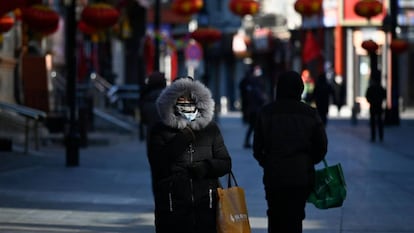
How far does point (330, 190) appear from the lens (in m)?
9.15

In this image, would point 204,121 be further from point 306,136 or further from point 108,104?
point 108,104

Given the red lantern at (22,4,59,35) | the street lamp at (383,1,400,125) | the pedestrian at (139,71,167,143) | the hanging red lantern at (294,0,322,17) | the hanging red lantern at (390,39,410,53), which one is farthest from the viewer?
the street lamp at (383,1,400,125)

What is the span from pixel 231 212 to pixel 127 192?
29.1 ft

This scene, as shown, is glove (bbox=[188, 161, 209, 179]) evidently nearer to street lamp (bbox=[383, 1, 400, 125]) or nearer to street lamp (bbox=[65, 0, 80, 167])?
street lamp (bbox=[65, 0, 80, 167])

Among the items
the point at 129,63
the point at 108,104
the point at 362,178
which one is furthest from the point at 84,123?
the point at 129,63

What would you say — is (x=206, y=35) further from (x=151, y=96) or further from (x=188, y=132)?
(x=188, y=132)

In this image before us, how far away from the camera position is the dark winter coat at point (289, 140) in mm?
9000

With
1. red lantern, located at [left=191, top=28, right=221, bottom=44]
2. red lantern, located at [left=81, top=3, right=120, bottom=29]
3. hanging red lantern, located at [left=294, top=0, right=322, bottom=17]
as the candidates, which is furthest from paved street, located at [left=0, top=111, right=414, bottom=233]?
red lantern, located at [left=191, top=28, right=221, bottom=44]

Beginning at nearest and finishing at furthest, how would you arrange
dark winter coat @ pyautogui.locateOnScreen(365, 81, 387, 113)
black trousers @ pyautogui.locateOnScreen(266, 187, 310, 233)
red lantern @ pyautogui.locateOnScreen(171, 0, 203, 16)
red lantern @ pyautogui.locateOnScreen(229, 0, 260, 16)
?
black trousers @ pyautogui.locateOnScreen(266, 187, 310, 233)
dark winter coat @ pyautogui.locateOnScreen(365, 81, 387, 113)
red lantern @ pyautogui.locateOnScreen(229, 0, 260, 16)
red lantern @ pyautogui.locateOnScreen(171, 0, 203, 16)

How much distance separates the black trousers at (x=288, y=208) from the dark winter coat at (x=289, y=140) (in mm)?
59

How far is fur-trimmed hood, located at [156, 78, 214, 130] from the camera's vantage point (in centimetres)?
819

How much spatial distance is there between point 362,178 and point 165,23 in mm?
52442

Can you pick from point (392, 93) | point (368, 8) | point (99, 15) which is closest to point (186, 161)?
point (99, 15)

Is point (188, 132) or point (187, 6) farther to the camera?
point (187, 6)
